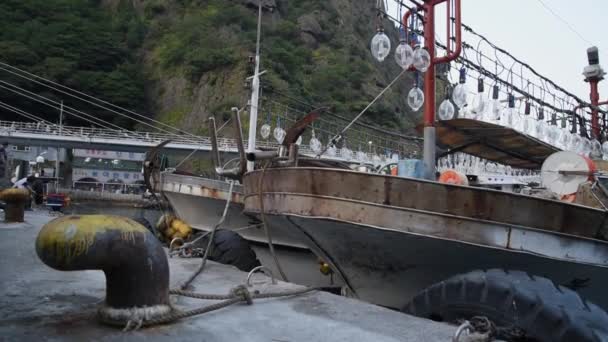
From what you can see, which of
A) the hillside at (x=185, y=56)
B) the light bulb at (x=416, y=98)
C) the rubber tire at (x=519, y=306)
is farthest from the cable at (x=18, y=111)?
the rubber tire at (x=519, y=306)

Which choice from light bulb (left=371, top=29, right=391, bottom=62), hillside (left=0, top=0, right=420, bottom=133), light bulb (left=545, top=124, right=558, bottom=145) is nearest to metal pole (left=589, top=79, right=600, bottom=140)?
light bulb (left=545, top=124, right=558, bottom=145)

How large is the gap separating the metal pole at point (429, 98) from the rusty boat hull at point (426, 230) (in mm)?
1512

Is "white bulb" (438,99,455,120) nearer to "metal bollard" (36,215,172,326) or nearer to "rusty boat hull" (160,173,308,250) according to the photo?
"rusty boat hull" (160,173,308,250)

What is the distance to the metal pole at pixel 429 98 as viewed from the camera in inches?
258

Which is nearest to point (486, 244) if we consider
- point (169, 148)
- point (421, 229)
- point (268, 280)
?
point (421, 229)

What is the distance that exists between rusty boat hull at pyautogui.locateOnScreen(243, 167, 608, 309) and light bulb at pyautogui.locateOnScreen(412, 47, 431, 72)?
9.16 ft

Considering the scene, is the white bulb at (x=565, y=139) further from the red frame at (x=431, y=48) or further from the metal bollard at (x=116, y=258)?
the metal bollard at (x=116, y=258)

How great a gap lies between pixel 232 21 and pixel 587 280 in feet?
263

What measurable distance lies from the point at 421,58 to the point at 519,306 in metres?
4.38

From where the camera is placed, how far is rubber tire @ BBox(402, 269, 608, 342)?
304cm

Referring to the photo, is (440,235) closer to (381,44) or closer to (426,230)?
(426,230)

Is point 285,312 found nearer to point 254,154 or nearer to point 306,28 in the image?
point 254,154

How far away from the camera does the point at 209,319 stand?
10.2 ft

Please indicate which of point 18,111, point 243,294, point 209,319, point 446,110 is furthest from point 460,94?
point 18,111
